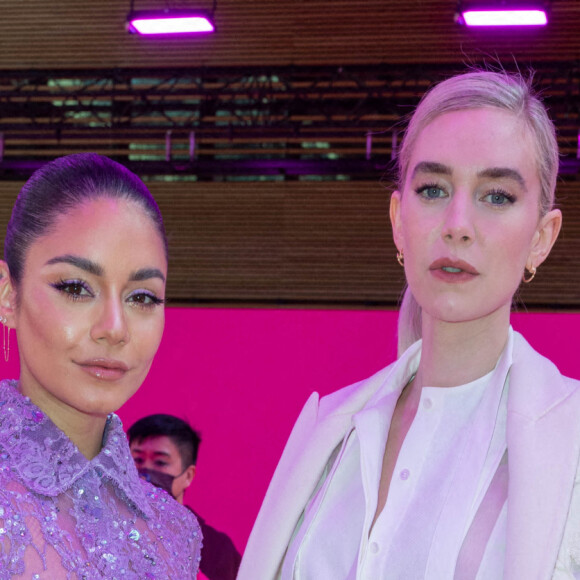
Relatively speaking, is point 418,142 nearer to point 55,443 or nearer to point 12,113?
point 55,443

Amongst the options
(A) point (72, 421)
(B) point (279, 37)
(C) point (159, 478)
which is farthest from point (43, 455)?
(B) point (279, 37)

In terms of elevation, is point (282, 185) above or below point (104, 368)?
above

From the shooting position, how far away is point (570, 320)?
3.55m

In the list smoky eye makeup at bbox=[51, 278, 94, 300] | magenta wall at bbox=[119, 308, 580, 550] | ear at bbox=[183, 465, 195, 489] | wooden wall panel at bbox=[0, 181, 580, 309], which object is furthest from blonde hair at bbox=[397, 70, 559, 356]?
wooden wall panel at bbox=[0, 181, 580, 309]

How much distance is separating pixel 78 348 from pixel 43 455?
0.16m

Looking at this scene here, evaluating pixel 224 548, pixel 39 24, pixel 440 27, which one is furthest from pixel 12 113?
pixel 224 548

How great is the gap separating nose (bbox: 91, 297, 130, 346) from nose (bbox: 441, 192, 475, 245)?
538 millimetres

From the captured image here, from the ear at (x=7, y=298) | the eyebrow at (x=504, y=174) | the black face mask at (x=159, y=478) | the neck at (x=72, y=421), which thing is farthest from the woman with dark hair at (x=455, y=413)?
the black face mask at (x=159, y=478)

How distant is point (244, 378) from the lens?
3895 millimetres

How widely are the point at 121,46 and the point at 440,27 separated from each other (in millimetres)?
2866

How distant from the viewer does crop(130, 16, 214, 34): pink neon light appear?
7613 millimetres

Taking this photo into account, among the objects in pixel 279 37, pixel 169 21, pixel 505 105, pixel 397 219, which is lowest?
pixel 397 219

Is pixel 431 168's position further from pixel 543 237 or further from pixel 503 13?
pixel 503 13

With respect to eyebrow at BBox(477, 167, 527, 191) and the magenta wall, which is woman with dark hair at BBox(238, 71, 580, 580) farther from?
the magenta wall
